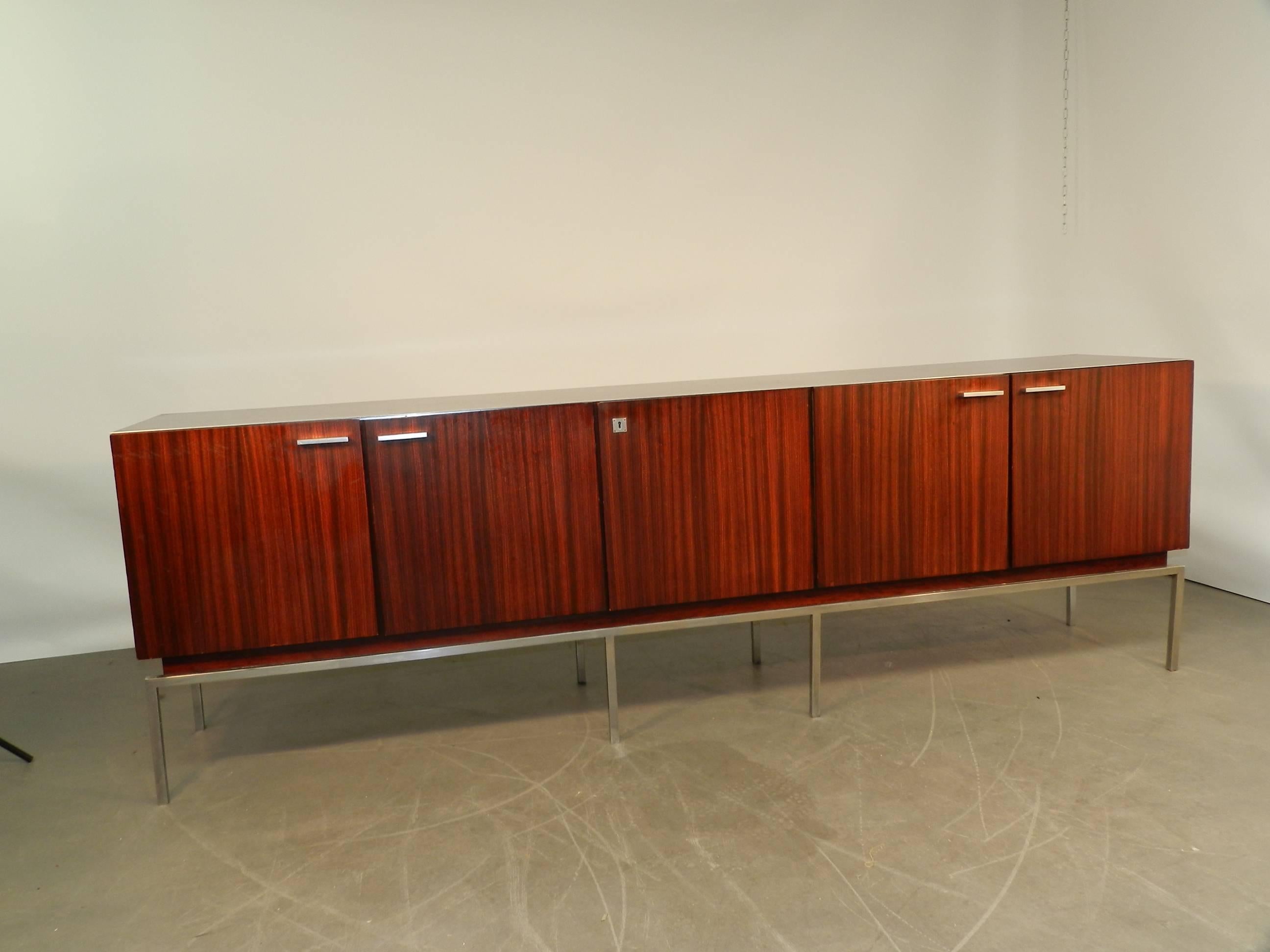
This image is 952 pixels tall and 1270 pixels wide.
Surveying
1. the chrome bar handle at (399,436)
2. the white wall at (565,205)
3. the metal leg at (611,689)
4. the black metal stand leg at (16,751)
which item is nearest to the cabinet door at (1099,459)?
the white wall at (565,205)

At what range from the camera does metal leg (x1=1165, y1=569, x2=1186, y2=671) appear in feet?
9.43

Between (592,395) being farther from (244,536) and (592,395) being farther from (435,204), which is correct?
(435,204)

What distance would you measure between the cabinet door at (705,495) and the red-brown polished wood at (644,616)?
5 cm

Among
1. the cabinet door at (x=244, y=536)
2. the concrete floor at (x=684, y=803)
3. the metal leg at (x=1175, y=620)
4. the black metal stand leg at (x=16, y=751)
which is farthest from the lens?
the metal leg at (x=1175, y=620)

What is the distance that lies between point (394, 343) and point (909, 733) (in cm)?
234

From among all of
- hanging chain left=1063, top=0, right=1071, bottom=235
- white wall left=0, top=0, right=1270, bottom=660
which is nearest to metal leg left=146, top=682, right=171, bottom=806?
white wall left=0, top=0, right=1270, bottom=660

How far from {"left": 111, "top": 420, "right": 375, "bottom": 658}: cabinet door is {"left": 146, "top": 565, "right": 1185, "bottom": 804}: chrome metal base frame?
2.8 inches

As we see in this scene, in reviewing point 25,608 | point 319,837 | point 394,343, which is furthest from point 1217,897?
point 25,608

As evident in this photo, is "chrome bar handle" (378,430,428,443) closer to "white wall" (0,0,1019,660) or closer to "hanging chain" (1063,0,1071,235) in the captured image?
"white wall" (0,0,1019,660)

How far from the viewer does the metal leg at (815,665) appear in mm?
2672

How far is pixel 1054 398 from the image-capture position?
271 cm

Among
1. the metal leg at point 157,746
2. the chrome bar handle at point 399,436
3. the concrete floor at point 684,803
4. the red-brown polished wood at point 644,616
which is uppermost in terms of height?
the chrome bar handle at point 399,436

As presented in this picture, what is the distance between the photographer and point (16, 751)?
105 inches

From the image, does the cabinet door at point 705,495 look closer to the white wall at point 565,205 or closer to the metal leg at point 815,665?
the metal leg at point 815,665
